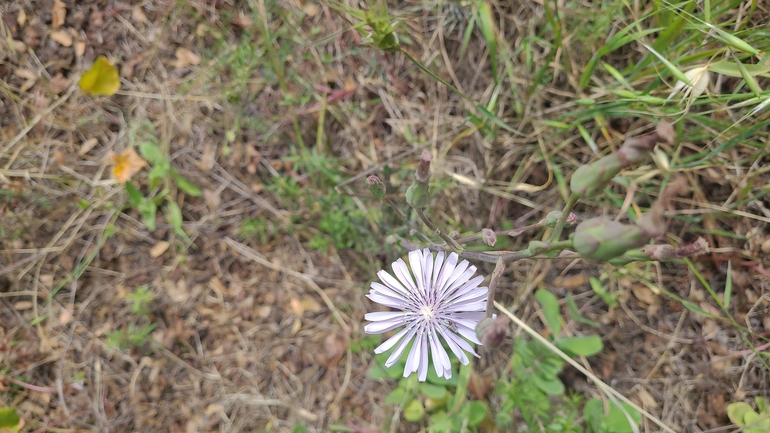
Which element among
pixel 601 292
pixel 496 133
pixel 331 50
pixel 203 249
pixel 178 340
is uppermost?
pixel 331 50

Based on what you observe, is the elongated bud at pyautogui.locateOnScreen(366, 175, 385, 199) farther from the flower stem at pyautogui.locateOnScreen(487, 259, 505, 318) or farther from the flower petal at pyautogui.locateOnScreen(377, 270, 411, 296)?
the flower stem at pyautogui.locateOnScreen(487, 259, 505, 318)

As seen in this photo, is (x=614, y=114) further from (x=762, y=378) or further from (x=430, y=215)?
(x=762, y=378)

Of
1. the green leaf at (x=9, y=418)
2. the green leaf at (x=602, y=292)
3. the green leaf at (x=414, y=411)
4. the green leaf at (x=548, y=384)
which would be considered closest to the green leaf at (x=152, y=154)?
the green leaf at (x=9, y=418)

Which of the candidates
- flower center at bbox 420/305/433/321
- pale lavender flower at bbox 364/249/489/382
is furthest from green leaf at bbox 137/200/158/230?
flower center at bbox 420/305/433/321

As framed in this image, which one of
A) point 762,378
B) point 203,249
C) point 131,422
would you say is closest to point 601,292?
point 762,378

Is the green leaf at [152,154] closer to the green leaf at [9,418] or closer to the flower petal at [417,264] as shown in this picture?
the green leaf at [9,418]

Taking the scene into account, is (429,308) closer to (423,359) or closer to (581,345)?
(423,359)
